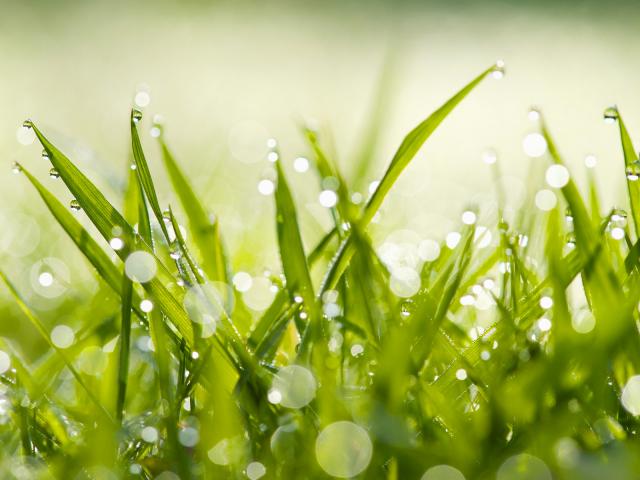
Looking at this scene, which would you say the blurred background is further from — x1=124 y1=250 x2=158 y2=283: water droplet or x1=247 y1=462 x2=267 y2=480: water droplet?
x1=247 y1=462 x2=267 y2=480: water droplet

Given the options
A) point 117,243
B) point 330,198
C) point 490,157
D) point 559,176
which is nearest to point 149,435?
point 117,243

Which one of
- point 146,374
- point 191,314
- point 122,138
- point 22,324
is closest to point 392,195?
point 22,324

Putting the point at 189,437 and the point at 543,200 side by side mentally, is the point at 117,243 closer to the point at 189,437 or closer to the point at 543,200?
the point at 189,437

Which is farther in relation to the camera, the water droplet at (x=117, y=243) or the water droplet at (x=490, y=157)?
the water droplet at (x=490, y=157)

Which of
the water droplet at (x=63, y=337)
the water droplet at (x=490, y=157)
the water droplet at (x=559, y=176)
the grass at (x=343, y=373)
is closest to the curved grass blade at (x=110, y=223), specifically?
the grass at (x=343, y=373)

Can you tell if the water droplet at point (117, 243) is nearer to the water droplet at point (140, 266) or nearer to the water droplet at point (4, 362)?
the water droplet at point (140, 266)

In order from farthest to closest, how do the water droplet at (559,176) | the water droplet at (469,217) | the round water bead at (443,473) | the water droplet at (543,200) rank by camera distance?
the water droplet at (543,200) → the water droplet at (469,217) → the water droplet at (559,176) → the round water bead at (443,473)
